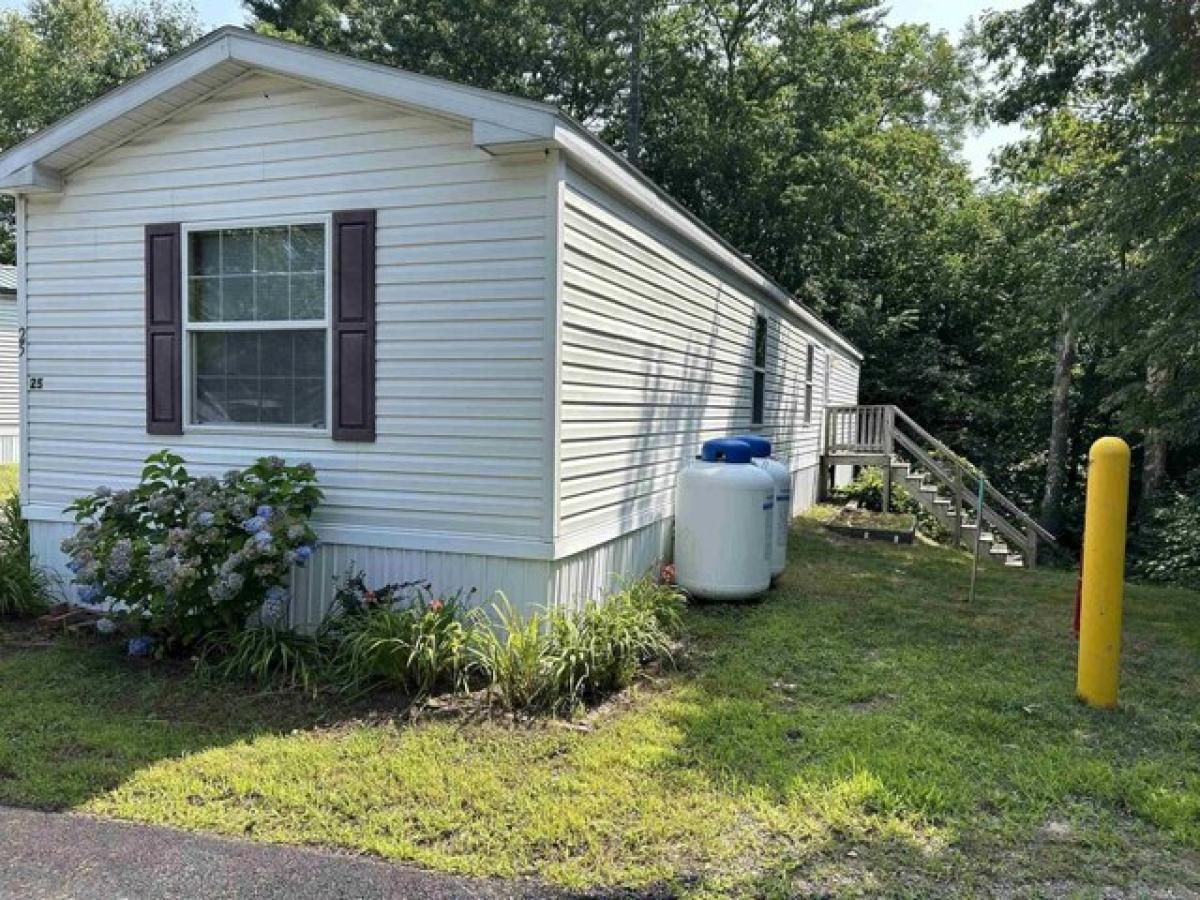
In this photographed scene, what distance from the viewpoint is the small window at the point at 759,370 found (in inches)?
413

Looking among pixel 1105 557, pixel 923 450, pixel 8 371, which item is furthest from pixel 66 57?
pixel 1105 557

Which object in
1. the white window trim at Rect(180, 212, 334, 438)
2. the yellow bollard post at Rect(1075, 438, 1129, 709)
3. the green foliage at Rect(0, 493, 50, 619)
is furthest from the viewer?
the green foliage at Rect(0, 493, 50, 619)

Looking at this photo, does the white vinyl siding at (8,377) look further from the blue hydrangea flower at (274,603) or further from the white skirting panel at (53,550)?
the blue hydrangea flower at (274,603)

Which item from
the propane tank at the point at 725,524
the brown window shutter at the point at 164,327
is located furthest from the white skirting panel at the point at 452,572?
the brown window shutter at the point at 164,327

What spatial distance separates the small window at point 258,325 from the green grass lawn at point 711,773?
5.74 feet

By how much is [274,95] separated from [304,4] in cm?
1952

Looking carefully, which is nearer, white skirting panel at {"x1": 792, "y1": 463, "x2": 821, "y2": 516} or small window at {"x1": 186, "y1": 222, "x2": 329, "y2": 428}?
small window at {"x1": 186, "y1": 222, "x2": 329, "y2": 428}

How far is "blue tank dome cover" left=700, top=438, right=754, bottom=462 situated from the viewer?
6.68 metres

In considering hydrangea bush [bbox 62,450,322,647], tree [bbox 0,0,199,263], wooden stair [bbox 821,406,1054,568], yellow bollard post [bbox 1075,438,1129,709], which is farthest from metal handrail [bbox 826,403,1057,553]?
tree [bbox 0,0,199,263]

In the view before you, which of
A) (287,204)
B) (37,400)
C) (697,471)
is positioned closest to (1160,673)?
(697,471)

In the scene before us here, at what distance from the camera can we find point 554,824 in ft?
10.3

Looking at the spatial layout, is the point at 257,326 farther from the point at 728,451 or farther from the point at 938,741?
the point at 938,741

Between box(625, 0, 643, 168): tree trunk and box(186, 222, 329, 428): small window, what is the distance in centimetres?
1542

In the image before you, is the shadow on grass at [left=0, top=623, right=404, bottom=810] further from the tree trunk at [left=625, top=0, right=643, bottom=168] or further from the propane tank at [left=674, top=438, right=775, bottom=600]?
the tree trunk at [left=625, top=0, right=643, bottom=168]
